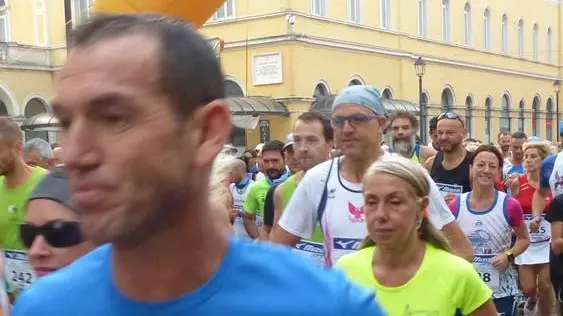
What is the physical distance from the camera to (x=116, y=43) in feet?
4.12

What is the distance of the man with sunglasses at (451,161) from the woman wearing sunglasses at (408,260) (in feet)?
11.8

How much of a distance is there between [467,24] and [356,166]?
136ft

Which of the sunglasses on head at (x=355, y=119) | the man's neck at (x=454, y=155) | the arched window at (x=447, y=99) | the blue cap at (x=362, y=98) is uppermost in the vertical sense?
the arched window at (x=447, y=99)

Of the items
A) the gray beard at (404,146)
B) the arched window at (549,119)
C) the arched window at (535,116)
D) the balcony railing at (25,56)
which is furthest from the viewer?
the arched window at (549,119)

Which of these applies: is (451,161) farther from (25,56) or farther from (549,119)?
(549,119)

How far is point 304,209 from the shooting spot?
413 centimetres

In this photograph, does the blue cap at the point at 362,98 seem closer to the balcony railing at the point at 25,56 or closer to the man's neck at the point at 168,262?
the man's neck at the point at 168,262

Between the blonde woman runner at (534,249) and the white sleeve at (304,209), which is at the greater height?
the white sleeve at (304,209)

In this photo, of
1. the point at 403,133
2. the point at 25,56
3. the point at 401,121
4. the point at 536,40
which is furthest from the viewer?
the point at 536,40

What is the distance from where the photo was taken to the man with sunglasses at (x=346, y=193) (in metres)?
3.92

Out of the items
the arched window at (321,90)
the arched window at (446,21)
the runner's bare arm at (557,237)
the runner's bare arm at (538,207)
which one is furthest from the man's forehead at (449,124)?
the arched window at (446,21)

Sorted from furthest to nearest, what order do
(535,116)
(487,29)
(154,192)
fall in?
1. (535,116)
2. (487,29)
3. (154,192)

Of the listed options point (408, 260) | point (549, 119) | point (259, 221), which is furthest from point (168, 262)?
point (549, 119)

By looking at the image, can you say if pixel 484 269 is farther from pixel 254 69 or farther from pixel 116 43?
pixel 254 69
